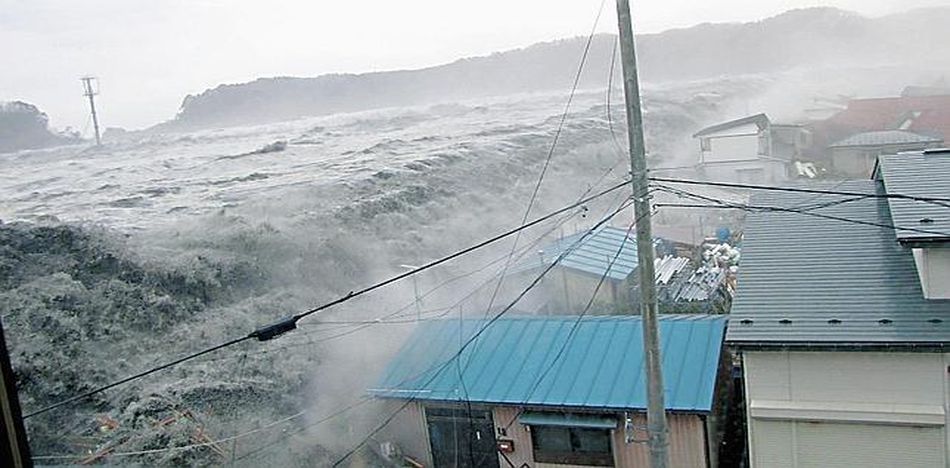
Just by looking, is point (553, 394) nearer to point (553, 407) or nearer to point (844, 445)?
point (553, 407)

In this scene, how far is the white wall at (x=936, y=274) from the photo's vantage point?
3.07 meters

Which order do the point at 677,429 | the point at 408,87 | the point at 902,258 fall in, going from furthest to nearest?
1. the point at 408,87
2. the point at 677,429
3. the point at 902,258

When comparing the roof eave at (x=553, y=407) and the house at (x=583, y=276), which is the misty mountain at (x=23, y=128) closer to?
the house at (x=583, y=276)

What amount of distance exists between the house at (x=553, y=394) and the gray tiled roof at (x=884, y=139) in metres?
6.40

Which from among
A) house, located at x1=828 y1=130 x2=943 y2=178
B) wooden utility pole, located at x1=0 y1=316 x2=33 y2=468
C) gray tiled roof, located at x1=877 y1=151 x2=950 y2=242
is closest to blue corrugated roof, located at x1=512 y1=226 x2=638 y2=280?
gray tiled roof, located at x1=877 y1=151 x2=950 y2=242

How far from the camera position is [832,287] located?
334 cm

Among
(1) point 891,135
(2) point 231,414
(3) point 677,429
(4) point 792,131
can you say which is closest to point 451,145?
(4) point 792,131

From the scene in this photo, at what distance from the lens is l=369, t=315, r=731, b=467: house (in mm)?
3727

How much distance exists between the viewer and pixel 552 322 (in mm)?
4500

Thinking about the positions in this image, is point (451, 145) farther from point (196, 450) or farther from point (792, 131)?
point (196, 450)

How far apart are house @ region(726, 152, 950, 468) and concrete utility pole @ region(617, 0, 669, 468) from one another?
56cm

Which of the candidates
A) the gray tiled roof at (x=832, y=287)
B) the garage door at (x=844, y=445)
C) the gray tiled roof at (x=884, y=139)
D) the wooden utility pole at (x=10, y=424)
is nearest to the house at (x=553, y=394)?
the garage door at (x=844, y=445)

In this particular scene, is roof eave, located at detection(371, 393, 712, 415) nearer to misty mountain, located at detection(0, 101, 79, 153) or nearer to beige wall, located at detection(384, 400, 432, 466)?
beige wall, located at detection(384, 400, 432, 466)

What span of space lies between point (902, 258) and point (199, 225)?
264 inches
